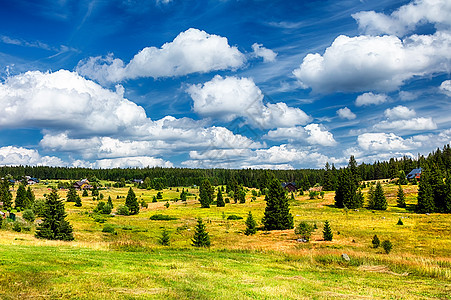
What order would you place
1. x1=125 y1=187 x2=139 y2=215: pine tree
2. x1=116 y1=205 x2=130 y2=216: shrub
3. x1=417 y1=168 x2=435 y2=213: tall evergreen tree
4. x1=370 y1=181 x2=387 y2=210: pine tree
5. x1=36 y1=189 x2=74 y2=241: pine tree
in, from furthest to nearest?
x1=125 y1=187 x2=139 y2=215: pine tree → x1=370 y1=181 x2=387 y2=210: pine tree → x1=116 y1=205 x2=130 y2=216: shrub → x1=417 y1=168 x2=435 y2=213: tall evergreen tree → x1=36 y1=189 x2=74 y2=241: pine tree

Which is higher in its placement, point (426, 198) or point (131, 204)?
point (426, 198)

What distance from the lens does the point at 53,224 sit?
142 feet

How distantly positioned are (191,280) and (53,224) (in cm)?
3305

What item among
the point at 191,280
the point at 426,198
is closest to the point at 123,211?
the point at 191,280

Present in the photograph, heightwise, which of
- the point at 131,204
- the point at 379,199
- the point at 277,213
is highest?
the point at 277,213

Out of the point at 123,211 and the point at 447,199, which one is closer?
the point at 447,199

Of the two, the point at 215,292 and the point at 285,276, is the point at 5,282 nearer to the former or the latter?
the point at 215,292

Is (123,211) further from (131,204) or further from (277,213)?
(277,213)

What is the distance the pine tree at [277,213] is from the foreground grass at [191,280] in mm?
41236

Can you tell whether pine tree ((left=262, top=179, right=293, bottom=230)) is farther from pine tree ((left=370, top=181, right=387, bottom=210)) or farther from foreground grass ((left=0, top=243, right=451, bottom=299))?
pine tree ((left=370, top=181, right=387, bottom=210))

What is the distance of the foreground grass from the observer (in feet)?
48.7

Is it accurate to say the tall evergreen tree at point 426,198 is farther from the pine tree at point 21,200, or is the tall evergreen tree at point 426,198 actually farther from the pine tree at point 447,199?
the pine tree at point 21,200

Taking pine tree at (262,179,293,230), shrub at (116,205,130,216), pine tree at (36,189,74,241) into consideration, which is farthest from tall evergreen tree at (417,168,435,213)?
pine tree at (36,189,74,241)

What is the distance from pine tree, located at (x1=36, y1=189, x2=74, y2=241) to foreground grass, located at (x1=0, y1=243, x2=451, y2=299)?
77.5ft
